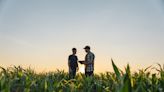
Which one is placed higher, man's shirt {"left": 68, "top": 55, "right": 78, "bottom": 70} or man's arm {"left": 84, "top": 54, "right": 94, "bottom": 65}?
man's shirt {"left": 68, "top": 55, "right": 78, "bottom": 70}

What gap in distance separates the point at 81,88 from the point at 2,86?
2758 millimetres

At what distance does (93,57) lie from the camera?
587 inches

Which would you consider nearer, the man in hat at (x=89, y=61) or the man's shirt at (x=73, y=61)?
the man in hat at (x=89, y=61)

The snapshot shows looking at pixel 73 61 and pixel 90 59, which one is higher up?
pixel 73 61

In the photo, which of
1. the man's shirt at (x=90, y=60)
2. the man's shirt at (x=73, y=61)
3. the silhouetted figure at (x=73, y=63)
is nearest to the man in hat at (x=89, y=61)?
the man's shirt at (x=90, y=60)

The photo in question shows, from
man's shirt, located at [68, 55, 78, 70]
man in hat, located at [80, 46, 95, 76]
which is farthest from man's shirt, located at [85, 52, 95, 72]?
man's shirt, located at [68, 55, 78, 70]

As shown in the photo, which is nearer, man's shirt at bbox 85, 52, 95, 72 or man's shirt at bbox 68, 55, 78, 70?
man's shirt at bbox 85, 52, 95, 72

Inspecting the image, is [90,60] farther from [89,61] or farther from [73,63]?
[73,63]

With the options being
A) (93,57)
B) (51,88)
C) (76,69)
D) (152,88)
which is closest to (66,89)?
(51,88)

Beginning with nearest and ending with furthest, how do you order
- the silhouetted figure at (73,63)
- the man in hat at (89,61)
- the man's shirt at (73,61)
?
1. the man in hat at (89,61)
2. the silhouetted figure at (73,63)
3. the man's shirt at (73,61)

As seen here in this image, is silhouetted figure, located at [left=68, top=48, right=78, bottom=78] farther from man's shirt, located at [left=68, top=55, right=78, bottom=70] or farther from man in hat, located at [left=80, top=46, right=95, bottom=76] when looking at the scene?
man in hat, located at [left=80, top=46, right=95, bottom=76]

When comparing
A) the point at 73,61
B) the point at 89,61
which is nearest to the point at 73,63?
the point at 73,61

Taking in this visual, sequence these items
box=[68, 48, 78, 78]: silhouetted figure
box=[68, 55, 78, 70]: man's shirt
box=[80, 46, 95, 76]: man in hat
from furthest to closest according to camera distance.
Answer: box=[68, 55, 78, 70]: man's shirt → box=[68, 48, 78, 78]: silhouetted figure → box=[80, 46, 95, 76]: man in hat

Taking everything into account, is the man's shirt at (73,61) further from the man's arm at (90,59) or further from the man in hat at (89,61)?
the man's arm at (90,59)
